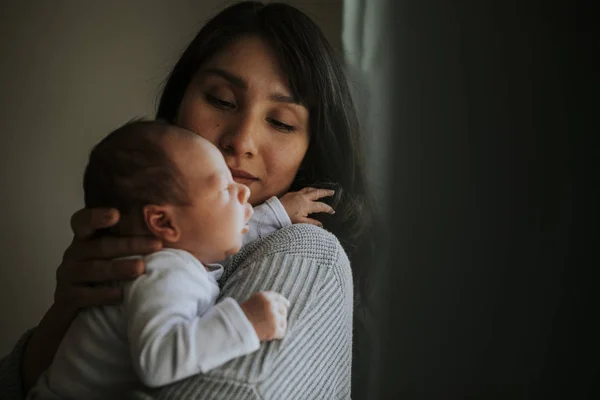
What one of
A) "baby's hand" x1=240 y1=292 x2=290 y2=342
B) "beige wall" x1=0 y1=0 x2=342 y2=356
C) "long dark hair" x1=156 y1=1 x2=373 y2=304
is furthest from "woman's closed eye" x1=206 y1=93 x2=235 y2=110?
"beige wall" x1=0 y1=0 x2=342 y2=356

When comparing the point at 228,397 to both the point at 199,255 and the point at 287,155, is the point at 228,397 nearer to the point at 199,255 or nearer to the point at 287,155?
the point at 199,255

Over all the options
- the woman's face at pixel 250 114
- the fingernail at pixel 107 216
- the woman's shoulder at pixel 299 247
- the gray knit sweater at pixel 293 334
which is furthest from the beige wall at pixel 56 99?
the fingernail at pixel 107 216

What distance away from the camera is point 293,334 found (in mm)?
796

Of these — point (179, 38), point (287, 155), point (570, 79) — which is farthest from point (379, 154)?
point (179, 38)

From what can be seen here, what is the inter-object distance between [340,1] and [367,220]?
0.80 metres

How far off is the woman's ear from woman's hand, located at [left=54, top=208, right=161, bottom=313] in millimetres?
15

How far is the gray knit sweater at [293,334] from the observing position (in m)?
0.73

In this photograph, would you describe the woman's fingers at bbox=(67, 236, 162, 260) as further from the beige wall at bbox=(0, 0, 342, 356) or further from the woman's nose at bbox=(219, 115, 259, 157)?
the beige wall at bbox=(0, 0, 342, 356)

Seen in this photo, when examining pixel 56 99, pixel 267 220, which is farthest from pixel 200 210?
pixel 56 99

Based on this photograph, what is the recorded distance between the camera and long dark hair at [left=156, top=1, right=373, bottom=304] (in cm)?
123

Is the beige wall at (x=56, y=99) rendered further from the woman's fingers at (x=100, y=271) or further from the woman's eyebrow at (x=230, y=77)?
the woman's fingers at (x=100, y=271)

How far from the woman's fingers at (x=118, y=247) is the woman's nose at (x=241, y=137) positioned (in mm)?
372

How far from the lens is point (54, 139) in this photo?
2.11 m

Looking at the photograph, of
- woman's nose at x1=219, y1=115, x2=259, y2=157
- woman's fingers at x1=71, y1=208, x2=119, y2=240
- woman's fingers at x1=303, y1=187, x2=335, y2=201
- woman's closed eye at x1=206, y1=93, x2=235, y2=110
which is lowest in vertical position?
woman's fingers at x1=303, y1=187, x2=335, y2=201
